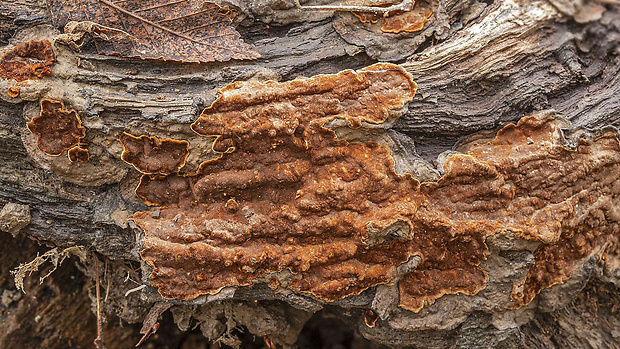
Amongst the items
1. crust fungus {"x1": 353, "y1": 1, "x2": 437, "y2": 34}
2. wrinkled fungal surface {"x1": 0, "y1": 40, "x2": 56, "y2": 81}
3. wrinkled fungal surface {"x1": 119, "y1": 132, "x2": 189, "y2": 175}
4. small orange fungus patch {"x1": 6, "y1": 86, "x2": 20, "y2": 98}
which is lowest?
wrinkled fungal surface {"x1": 119, "y1": 132, "x2": 189, "y2": 175}

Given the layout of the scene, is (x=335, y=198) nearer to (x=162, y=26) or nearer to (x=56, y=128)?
(x=162, y=26)

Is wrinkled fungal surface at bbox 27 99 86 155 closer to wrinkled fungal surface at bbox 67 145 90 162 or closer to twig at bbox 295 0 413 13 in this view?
wrinkled fungal surface at bbox 67 145 90 162

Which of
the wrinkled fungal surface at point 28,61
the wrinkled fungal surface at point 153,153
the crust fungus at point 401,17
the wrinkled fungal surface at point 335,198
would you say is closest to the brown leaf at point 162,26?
the wrinkled fungal surface at point 28,61

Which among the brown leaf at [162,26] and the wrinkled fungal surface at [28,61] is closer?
the wrinkled fungal surface at [28,61]

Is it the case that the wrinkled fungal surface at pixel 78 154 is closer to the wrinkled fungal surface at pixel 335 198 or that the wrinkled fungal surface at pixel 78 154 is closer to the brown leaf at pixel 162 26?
the wrinkled fungal surface at pixel 335 198

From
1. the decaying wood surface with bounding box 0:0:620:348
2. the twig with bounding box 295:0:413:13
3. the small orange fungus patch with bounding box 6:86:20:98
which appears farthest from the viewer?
the twig with bounding box 295:0:413:13

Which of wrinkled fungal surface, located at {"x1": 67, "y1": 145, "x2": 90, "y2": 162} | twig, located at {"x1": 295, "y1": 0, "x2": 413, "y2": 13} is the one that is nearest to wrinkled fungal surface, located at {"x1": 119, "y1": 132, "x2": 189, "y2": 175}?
wrinkled fungal surface, located at {"x1": 67, "y1": 145, "x2": 90, "y2": 162}

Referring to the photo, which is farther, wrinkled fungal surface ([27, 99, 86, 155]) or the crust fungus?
the crust fungus
